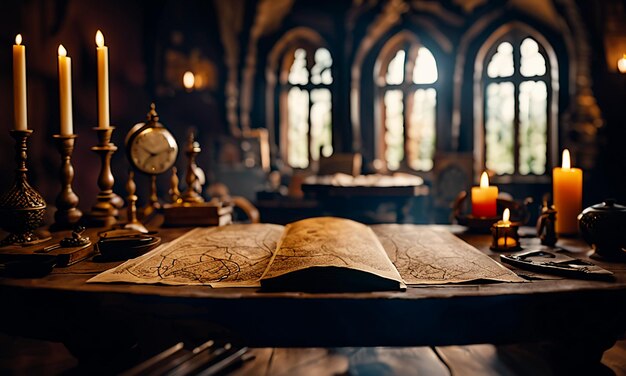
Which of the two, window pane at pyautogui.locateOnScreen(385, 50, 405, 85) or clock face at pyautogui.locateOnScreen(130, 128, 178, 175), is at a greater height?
window pane at pyautogui.locateOnScreen(385, 50, 405, 85)

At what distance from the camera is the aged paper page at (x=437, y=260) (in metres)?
1.44

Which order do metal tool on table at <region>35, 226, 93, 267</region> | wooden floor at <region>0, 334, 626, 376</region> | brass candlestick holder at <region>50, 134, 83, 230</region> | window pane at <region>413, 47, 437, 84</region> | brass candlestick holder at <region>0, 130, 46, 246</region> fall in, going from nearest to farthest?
metal tool on table at <region>35, 226, 93, 267</region> < brass candlestick holder at <region>0, 130, 46, 246</region> < wooden floor at <region>0, 334, 626, 376</region> < brass candlestick holder at <region>50, 134, 83, 230</region> < window pane at <region>413, 47, 437, 84</region>

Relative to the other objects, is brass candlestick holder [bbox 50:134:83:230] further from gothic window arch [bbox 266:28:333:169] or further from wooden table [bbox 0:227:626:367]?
gothic window arch [bbox 266:28:333:169]

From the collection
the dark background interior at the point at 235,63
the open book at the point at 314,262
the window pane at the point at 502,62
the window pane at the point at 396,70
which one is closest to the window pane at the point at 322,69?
the dark background interior at the point at 235,63

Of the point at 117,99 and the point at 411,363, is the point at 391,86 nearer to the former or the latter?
the point at 117,99

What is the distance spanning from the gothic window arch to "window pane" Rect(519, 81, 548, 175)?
8.57ft

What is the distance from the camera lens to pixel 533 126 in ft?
26.2

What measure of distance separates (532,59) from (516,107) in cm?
66

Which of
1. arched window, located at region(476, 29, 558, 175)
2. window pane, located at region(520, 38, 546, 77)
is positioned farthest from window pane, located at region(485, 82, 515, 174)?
window pane, located at region(520, 38, 546, 77)

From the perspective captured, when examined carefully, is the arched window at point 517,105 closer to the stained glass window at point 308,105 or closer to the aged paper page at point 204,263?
the stained glass window at point 308,105

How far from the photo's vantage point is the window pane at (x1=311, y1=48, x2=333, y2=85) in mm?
8422

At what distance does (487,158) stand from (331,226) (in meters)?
6.71

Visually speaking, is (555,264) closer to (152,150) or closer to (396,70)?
Result: (152,150)

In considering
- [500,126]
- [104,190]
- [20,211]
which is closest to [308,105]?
[500,126]
